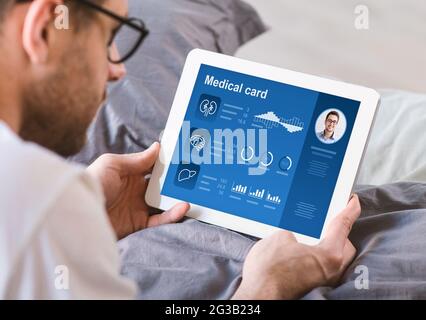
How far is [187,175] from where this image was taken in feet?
2.99

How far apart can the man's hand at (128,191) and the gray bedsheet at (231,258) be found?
5 cm

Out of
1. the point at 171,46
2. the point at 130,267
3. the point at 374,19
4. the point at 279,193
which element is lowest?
the point at 130,267

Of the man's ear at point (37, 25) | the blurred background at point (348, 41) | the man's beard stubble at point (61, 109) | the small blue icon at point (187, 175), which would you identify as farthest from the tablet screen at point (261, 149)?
the blurred background at point (348, 41)

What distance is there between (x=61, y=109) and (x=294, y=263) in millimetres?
317

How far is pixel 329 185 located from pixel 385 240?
10cm

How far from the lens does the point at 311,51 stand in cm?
139

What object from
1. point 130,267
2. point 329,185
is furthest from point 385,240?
point 130,267

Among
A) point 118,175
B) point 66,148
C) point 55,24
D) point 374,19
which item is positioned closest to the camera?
point 55,24

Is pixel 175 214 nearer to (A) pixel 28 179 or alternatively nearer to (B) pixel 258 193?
(B) pixel 258 193

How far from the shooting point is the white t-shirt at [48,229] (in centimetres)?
54

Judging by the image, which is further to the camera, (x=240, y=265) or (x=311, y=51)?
(x=311, y=51)

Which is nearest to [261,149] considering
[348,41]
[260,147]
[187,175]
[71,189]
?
[260,147]

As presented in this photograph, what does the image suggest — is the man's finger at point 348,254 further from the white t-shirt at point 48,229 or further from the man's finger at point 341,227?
the white t-shirt at point 48,229

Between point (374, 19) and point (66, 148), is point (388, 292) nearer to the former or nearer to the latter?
point (66, 148)
